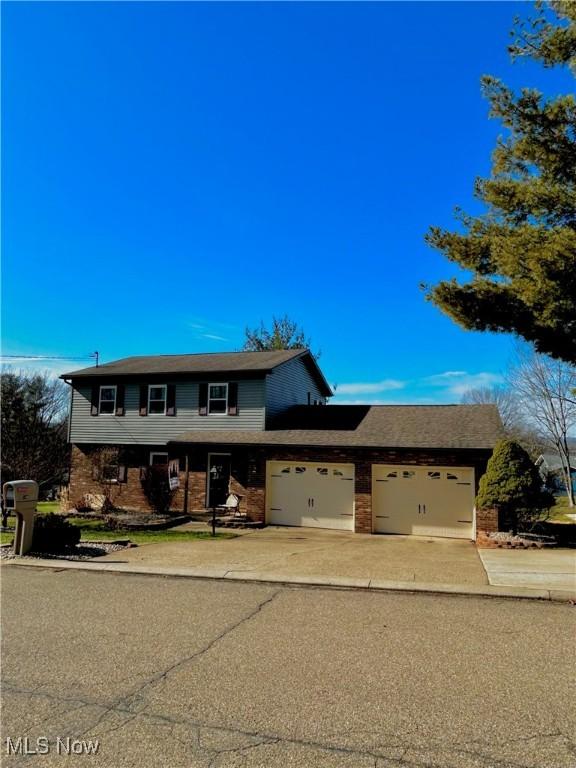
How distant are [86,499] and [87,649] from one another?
18451mm

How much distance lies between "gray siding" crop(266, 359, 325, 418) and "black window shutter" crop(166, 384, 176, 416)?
166 inches

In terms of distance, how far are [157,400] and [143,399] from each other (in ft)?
2.19

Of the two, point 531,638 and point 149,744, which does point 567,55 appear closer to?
point 531,638

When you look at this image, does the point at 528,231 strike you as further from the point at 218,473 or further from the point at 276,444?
the point at 218,473

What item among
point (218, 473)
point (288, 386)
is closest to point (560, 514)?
point (288, 386)

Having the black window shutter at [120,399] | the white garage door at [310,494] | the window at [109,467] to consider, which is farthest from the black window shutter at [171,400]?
the white garage door at [310,494]

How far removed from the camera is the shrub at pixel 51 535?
1080cm

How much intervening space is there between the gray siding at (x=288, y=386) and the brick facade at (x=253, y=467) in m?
2.51

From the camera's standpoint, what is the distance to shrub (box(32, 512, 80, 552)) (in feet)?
35.4

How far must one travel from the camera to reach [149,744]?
343 cm

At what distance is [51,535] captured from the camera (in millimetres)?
10891

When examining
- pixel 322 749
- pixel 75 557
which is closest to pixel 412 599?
pixel 322 749

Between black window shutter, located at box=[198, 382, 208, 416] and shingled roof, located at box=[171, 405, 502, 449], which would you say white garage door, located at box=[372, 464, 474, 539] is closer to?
shingled roof, located at box=[171, 405, 502, 449]

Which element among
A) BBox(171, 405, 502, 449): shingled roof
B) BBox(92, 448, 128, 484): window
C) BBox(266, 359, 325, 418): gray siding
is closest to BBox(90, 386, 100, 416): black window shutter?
BBox(92, 448, 128, 484): window
